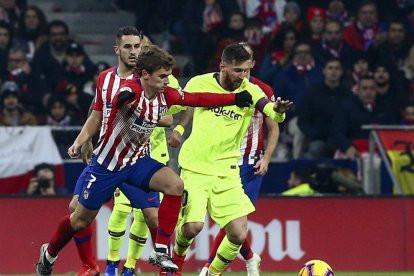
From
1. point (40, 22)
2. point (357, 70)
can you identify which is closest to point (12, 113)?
point (40, 22)

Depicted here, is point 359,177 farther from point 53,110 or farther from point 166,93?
point 166,93

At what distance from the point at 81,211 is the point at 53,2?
9566mm

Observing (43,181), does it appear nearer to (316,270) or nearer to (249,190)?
(249,190)

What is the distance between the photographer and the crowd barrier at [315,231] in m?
15.8

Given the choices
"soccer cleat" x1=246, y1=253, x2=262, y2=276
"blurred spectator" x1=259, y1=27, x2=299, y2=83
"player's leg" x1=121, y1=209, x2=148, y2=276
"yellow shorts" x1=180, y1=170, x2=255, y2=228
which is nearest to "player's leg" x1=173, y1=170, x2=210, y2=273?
"yellow shorts" x1=180, y1=170, x2=255, y2=228

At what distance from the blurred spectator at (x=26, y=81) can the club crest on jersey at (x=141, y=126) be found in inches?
262

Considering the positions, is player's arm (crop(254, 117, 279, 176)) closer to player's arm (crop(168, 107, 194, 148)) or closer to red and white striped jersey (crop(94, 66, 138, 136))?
player's arm (crop(168, 107, 194, 148))

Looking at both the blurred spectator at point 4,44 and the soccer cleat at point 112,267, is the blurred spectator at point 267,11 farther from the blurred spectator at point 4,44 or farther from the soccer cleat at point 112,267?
the soccer cleat at point 112,267

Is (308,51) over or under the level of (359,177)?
over

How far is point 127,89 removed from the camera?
11.7m

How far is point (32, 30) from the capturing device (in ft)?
63.4

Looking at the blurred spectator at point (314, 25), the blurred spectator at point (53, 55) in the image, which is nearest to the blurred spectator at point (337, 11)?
the blurred spectator at point (314, 25)

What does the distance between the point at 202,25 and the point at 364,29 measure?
2230 millimetres

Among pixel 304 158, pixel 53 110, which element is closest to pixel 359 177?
pixel 304 158
